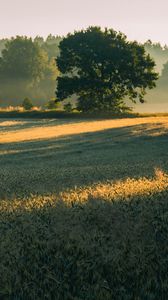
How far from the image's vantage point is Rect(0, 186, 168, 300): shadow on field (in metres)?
4.87

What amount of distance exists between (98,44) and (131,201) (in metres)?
61.5

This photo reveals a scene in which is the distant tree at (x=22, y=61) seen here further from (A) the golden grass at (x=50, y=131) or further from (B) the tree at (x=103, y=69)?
(A) the golden grass at (x=50, y=131)

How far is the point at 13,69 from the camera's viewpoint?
113062mm

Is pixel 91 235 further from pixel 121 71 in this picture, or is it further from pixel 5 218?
pixel 121 71

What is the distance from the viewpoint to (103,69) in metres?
65.6

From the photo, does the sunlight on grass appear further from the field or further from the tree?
the tree

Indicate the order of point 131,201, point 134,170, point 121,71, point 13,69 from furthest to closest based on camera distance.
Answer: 1. point 13,69
2. point 121,71
3. point 134,170
4. point 131,201

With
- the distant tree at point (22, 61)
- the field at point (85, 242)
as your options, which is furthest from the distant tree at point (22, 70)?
the field at point (85, 242)

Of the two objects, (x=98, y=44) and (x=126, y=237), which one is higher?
(x=98, y=44)

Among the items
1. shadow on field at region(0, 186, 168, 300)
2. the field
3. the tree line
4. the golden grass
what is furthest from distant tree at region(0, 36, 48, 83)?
shadow on field at region(0, 186, 168, 300)

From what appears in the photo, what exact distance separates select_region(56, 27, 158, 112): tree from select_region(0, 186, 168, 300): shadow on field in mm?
57131

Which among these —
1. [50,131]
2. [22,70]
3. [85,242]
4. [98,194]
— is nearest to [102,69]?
[50,131]

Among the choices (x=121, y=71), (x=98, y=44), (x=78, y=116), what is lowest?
(x=78, y=116)

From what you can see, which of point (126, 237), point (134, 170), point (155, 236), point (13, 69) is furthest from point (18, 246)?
point (13, 69)
